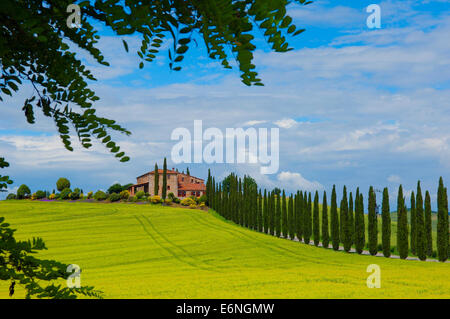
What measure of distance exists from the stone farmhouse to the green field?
50.9ft

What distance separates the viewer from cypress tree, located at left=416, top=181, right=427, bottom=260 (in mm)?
25172

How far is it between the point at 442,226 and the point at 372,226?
14.1ft

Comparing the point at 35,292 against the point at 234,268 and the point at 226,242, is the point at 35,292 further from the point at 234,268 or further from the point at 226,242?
the point at 226,242

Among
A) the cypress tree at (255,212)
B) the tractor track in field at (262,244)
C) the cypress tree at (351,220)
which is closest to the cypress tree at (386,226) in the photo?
the cypress tree at (351,220)

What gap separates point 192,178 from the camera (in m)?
70.6

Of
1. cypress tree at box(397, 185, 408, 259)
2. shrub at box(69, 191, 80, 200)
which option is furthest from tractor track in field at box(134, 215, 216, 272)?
shrub at box(69, 191, 80, 200)

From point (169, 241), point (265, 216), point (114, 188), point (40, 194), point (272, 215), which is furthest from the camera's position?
point (114, 188)

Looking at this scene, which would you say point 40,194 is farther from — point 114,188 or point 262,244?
point 262,244

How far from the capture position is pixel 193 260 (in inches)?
921

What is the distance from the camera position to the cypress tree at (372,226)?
26.4 meters

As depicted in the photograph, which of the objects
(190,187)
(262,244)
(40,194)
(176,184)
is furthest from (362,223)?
(40,194)

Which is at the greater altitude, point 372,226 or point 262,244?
point 372,226

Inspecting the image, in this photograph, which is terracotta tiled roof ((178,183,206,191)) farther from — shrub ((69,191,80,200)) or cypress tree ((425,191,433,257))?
cypress tree ((425,191,433,257))
